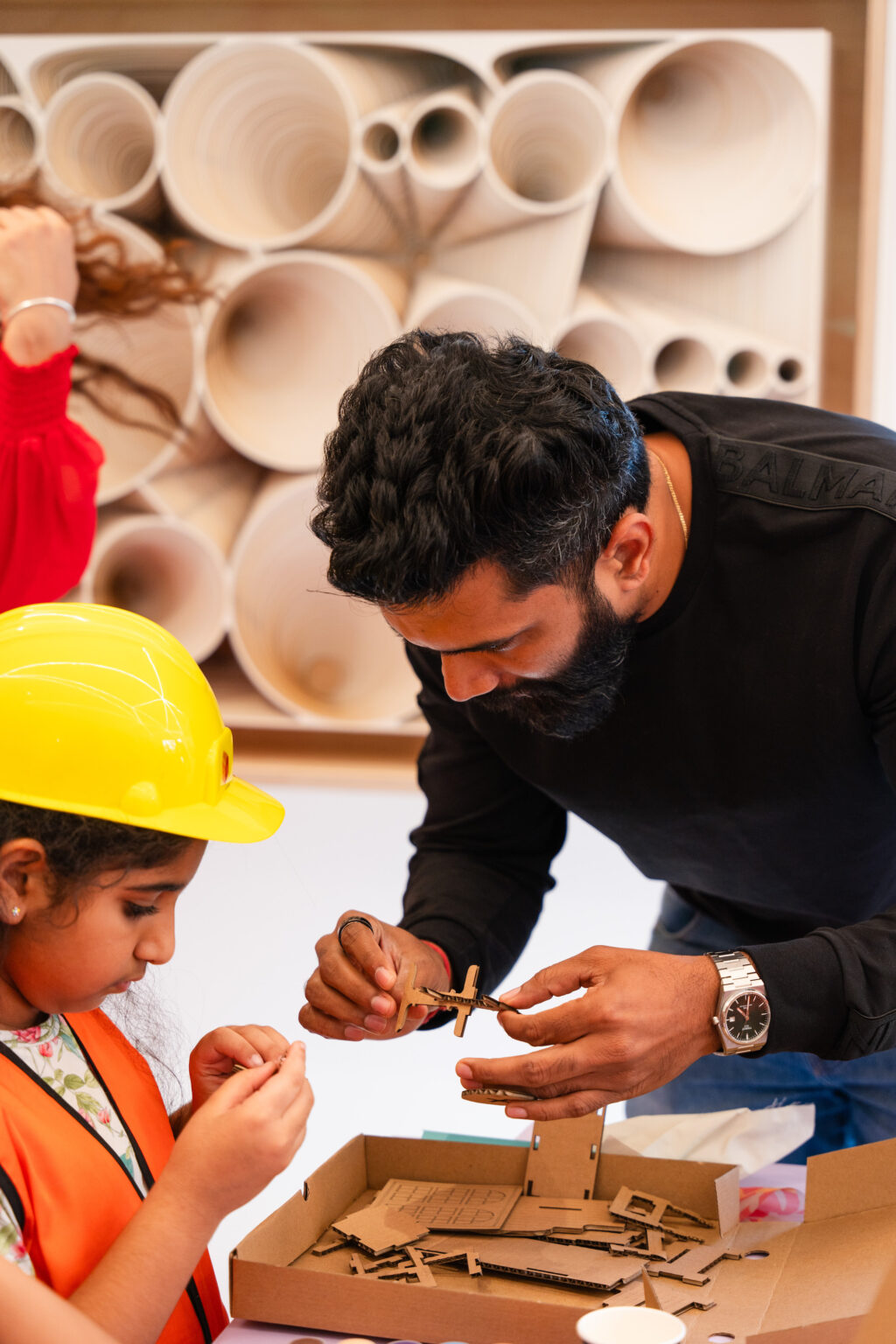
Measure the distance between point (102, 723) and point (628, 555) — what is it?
1.73 ft

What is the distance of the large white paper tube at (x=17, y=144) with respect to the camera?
305 cm

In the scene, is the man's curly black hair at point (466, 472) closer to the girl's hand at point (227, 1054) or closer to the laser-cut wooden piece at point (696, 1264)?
the girl's hand at point (227, 1054)

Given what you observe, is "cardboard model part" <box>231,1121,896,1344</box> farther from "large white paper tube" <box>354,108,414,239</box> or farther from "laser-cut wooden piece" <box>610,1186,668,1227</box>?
"large white paper tube" <box>354,108,414,239</box>

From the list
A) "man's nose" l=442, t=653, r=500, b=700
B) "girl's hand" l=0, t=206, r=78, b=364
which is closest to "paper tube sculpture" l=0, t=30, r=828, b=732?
"girl's hand" l=0, t=206, r=78, b=364

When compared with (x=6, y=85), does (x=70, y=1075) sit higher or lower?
lower

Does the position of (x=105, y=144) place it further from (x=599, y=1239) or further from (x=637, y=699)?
(x=599, y=1239)

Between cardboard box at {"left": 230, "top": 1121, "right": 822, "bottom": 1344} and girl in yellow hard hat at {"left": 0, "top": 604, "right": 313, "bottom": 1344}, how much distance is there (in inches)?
3.3

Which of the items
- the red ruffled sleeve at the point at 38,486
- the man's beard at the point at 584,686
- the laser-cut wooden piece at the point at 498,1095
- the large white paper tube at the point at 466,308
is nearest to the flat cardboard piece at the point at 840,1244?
the laser-cut wooden piece at the point at 498,1095

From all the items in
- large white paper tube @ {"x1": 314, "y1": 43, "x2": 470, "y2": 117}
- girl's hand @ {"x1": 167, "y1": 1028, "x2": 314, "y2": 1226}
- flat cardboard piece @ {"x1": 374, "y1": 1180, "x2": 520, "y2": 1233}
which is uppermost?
large white paper tube @ {"x1": 314, "y1": 43, "x2": 470, "y2": 117}

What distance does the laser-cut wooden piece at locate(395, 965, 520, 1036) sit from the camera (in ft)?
3.53

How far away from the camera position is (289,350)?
124 inches

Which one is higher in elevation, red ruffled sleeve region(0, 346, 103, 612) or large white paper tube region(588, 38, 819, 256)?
large white paper tube region(588, 38, 819, 256)

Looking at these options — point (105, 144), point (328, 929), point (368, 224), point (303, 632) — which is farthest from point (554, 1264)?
point (105, 144)

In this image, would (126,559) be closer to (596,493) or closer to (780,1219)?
(596,493)
